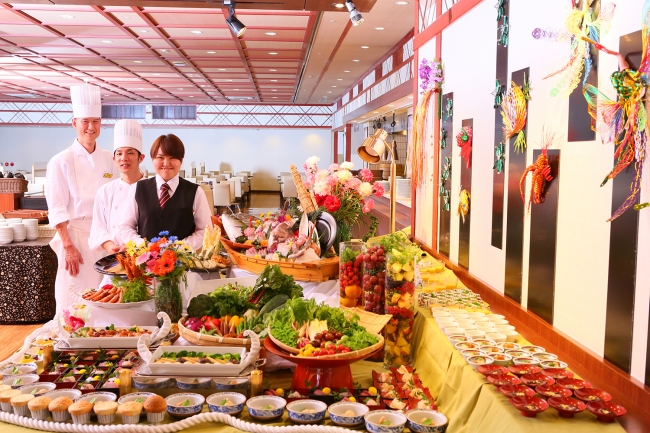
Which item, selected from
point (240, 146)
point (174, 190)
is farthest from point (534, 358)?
point (240, 146)

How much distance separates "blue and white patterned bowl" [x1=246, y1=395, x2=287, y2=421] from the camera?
189 cm

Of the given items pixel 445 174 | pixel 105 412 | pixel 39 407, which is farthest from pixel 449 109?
pixel 39 407

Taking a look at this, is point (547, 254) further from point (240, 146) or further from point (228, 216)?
point (240, 146)

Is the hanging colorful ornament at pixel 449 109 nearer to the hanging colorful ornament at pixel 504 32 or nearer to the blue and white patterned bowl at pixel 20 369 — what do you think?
the hanging colorful ornament at pixel 504 32

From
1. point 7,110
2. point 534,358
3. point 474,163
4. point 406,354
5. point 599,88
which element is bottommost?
point 406,354

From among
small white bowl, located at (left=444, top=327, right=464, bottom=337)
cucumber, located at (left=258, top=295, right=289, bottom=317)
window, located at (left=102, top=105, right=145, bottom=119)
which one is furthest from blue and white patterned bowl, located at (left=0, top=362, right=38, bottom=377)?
window, located at (left=102, top=105, right=145, bottom=119)

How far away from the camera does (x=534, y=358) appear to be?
1.87 m

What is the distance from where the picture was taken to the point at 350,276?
281cm

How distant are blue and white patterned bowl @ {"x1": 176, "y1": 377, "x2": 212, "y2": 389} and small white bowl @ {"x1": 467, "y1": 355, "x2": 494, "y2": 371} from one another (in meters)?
0.85

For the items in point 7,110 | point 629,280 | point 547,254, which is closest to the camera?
point 629,280

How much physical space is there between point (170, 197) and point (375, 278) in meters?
1.52

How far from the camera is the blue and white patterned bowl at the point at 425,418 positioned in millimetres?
1798

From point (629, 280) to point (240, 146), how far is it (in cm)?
2152

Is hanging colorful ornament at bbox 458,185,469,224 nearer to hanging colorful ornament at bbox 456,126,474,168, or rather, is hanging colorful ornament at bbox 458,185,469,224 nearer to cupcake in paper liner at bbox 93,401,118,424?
hanging colorful ornament at bbox 456,126,474,168
